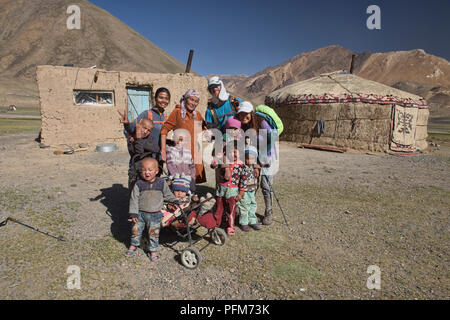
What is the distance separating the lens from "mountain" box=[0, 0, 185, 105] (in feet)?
187

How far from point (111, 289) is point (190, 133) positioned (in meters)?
2.16

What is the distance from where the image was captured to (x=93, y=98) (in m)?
9.81

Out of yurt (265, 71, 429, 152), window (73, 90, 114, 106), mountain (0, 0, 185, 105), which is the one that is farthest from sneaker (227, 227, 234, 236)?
mountain (0, 0, 185, 105)

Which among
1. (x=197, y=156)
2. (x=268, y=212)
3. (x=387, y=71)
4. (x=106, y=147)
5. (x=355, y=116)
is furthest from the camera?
(x=387, y=71)

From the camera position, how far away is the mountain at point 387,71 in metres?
56.0

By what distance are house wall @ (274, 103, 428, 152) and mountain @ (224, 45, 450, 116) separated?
1206 inches

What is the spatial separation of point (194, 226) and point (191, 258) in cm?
53

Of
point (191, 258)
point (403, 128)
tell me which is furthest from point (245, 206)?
point (403, 128)

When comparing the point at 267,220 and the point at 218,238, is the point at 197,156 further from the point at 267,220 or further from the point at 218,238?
the point at 267,220

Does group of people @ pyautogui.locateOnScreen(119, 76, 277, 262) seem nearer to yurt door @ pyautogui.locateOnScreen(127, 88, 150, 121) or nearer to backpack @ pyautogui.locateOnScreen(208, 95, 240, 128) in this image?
backpack @ pyautogui.locateOnScreen(208, 95, 240, 128)

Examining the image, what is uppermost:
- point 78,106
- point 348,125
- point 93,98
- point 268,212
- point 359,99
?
point 359,99

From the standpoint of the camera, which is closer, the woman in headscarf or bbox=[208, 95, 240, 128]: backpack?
the woman in headscarf

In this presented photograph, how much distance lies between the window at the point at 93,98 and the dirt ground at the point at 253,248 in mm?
4285

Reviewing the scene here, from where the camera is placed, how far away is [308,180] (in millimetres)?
6465
